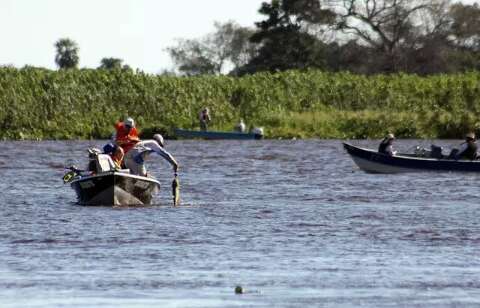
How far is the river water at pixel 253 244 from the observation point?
22594mm

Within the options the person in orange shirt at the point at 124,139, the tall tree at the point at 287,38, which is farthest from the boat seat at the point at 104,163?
the tall tree at the point at 287,38

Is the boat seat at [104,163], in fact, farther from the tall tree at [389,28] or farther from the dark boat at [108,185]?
the tall tree at [389,28]

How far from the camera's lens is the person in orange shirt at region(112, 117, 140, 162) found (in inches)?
1489

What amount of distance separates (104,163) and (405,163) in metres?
15.8

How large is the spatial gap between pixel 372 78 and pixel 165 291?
68370mm

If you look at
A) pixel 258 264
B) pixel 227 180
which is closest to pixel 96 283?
pixel 258 264

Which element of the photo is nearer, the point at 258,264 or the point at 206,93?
the point at 258,264

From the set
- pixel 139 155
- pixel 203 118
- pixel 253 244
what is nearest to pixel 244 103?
pixel 203 118

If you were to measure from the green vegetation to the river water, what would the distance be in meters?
32.9

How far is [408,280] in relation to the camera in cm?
2395

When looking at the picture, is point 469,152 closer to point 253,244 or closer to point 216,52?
point 253,244

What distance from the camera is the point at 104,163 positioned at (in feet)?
122

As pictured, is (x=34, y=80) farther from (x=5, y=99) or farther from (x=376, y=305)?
(x=376, y=305)

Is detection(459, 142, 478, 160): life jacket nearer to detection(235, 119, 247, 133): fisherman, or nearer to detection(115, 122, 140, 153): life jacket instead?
detection(115, 122, 140, 153): life jacket
